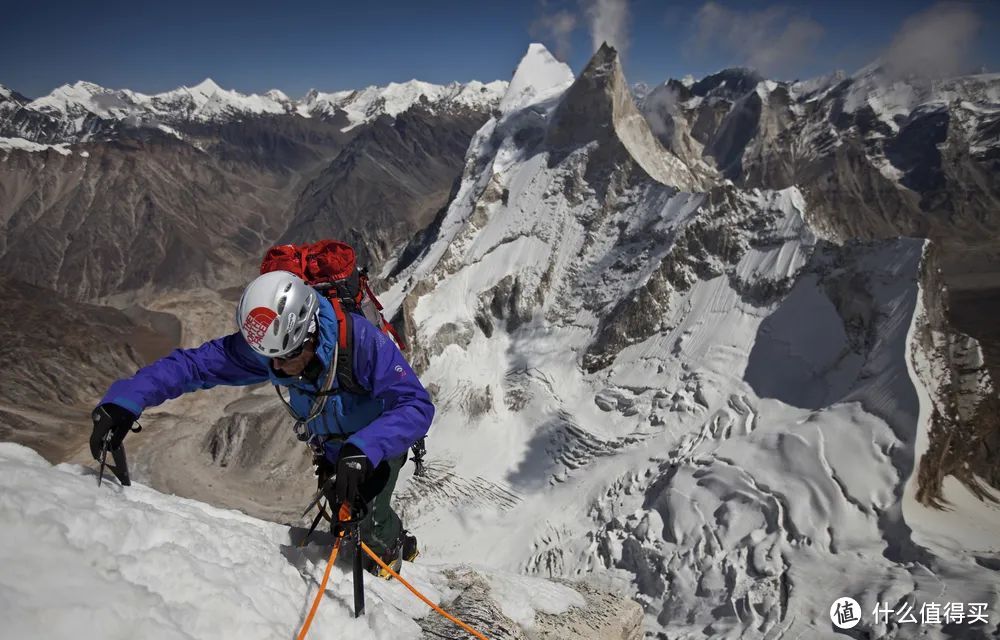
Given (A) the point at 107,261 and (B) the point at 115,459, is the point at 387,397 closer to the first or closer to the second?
(B) the point at 115,459

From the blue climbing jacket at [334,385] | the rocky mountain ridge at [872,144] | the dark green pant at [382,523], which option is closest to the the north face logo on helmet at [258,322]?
the blue climbing jacket at [334,385]

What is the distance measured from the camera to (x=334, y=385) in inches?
212

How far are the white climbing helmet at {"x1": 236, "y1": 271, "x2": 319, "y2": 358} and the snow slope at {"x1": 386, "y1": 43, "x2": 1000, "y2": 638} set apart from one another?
1360cm

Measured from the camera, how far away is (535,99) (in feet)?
231

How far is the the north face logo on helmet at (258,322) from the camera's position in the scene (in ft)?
15.6

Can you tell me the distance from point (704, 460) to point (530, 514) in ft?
30.2

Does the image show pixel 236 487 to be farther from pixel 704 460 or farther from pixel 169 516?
pixel 169 516

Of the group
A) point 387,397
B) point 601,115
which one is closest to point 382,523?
point 387,397

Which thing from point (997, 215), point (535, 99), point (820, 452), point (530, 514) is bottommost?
point (530, 514)

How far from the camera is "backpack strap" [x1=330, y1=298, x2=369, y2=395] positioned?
5207 mm

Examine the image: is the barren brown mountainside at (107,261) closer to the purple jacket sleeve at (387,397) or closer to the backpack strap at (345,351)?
the backpack strap at (345,351)

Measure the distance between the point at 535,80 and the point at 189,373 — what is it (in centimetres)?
8028

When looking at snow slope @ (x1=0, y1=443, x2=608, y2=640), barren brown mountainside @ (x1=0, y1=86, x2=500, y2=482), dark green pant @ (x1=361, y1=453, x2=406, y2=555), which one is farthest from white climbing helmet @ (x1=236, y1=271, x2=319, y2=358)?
barren brown mountainside @ (x1=0, y1=86, x2=500, y2=482)

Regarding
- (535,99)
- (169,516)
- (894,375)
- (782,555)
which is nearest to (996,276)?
(535,99)
